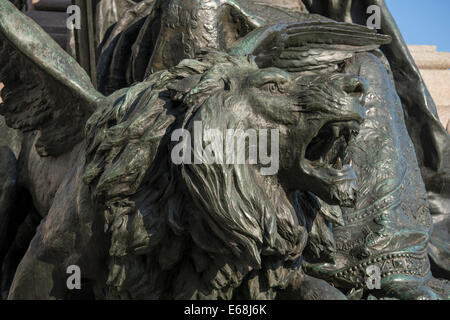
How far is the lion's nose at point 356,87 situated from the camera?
1.69m

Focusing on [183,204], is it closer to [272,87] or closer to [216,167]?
[216,167]

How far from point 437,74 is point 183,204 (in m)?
3.95

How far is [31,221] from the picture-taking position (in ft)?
9.46

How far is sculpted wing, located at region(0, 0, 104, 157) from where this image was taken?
7.09 feet

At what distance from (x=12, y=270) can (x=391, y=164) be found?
1698mm

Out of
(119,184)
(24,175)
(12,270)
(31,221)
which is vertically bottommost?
(12,270)

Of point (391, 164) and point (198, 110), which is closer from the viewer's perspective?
point (198, 110)

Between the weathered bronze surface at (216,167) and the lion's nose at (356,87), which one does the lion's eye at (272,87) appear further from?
the lion's nose at (356,87)

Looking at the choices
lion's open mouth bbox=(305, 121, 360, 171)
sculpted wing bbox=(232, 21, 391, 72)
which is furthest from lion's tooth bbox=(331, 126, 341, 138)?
sculpted wing bbox=(232, 21, 391, 72)

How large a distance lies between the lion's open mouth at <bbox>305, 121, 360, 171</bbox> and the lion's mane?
0.43ft

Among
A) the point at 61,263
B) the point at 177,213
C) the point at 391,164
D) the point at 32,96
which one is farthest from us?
the point at 391,164

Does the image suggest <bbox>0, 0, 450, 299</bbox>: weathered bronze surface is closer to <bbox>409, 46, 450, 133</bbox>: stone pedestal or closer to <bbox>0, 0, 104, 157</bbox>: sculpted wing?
<bbox>0, 0, 104, 157</bbox>: sculpted wing

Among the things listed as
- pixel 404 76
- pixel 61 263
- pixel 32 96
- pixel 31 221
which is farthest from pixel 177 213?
pixel 404 76

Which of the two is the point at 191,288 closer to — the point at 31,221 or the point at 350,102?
the point at 350,102
